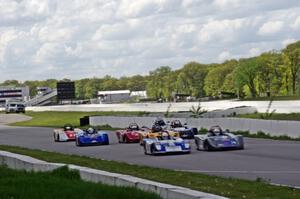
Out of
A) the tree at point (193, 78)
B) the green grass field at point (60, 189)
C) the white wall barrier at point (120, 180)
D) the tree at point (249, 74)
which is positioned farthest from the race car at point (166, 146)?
the tree at point (193, 78)

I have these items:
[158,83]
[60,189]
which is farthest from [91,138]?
[158,83]

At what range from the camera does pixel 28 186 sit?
38.5ft

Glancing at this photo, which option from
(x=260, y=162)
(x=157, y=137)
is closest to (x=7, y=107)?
(x=157, y=137)

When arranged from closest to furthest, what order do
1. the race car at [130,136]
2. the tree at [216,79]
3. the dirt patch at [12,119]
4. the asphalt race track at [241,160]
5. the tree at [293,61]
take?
the asphalt race track at [241,160]
the race car at [130,136]
the dirt patch at [12,119]
the tree at [293,61]
the tree at [216,79]

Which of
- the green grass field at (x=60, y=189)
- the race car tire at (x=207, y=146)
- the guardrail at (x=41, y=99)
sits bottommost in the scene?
the race car tire at (x=207, y=146)

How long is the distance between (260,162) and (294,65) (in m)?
96.4

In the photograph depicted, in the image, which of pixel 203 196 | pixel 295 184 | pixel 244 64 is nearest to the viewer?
pixel 203 196

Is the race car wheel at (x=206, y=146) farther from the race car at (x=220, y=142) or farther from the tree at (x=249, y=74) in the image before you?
the tree at (x=249, y=74)

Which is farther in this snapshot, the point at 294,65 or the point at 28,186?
the point at 294,65

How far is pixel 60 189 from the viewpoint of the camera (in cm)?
1111

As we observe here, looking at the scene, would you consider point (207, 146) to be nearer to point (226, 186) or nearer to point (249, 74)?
point (226, 186)

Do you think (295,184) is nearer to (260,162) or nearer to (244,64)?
(260,162)

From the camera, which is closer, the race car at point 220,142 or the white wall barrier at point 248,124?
the race car at point 220,142

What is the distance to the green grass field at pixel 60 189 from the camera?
10422 mm
